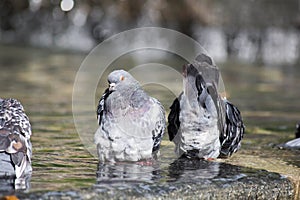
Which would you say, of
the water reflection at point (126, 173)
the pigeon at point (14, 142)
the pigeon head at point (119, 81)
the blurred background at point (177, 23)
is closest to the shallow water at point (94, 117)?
the water reflection at point (126, 173)

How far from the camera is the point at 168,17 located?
1709cm

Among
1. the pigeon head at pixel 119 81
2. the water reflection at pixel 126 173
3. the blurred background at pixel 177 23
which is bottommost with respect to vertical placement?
the water reflection at pixel 126 173

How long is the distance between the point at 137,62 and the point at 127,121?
9.25 m

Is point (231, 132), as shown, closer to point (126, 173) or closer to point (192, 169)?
point (192, 169)

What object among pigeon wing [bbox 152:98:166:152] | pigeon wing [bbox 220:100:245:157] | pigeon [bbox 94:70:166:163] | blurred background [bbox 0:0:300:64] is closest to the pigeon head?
pigeon [bbox 94:70:166:163]

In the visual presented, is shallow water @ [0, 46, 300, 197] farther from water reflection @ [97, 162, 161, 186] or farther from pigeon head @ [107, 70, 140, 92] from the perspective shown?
pigeon head @ [107, 70, 140, 92]

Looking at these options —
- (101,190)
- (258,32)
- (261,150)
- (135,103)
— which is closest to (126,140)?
(135,103)

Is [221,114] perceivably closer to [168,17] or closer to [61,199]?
[61,199]

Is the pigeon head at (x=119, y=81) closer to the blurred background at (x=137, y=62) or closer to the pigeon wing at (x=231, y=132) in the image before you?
the blurred background at (x=137, y=62)

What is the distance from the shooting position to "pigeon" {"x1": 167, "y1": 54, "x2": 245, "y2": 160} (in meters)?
4.12

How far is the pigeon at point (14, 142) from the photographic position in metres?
3.62

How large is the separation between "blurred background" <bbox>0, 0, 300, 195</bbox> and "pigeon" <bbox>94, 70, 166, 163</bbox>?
20cm

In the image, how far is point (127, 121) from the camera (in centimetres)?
390

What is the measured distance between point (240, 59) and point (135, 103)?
11.9 metres
